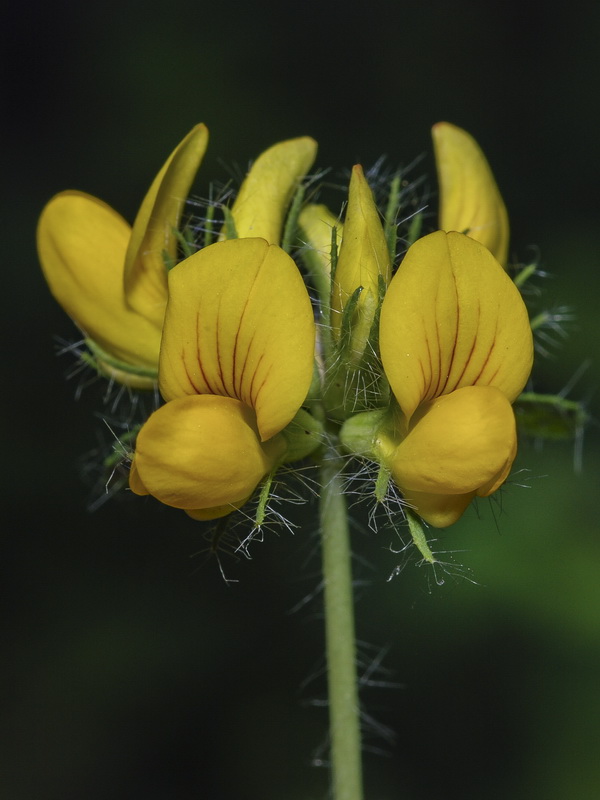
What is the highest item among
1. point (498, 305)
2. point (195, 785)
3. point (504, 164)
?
point (498, 305)

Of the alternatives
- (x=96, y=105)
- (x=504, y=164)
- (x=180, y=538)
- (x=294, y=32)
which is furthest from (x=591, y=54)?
(x=180, y=538)

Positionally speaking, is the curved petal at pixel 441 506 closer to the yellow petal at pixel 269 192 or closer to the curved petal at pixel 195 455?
the curved petal at pixel 195 455

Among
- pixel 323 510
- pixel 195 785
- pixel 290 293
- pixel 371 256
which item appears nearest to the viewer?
pixel 290 293

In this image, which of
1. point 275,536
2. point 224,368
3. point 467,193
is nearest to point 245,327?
point 224,368

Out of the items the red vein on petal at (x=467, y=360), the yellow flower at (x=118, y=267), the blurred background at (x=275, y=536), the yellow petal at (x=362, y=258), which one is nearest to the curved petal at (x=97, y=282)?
the yellow flower at (x=118, y=267)

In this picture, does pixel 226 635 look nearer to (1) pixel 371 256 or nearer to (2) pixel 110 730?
(2) pixel 110 730

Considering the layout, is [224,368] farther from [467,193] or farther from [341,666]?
[467,193]
